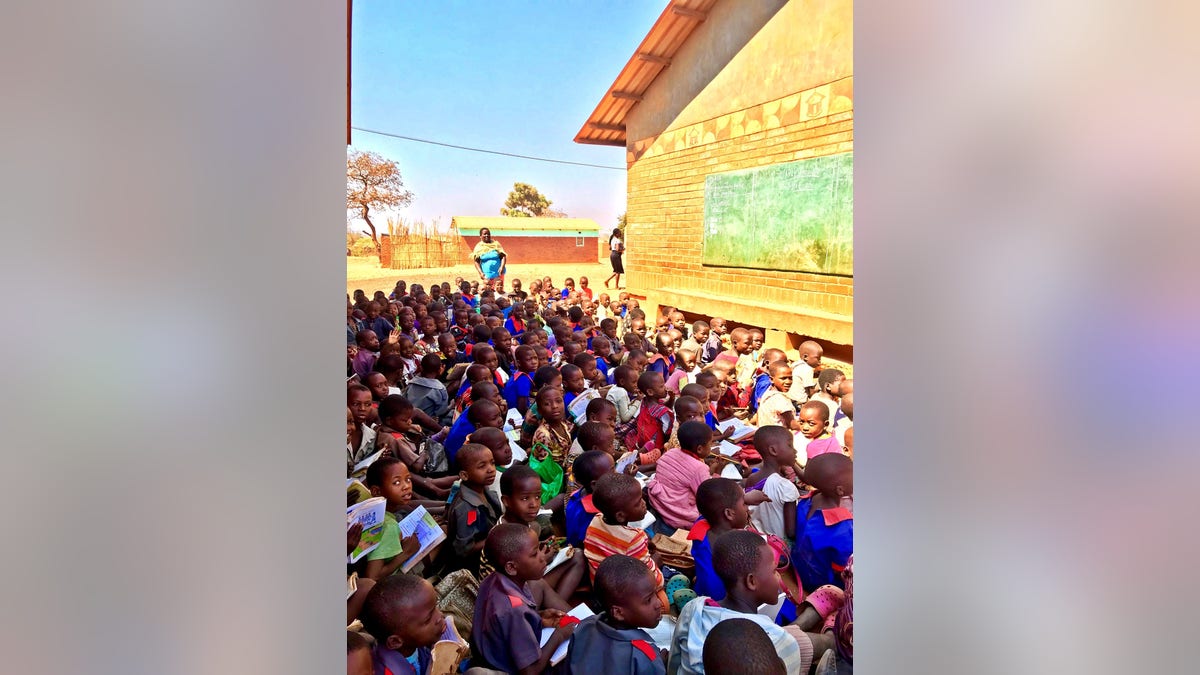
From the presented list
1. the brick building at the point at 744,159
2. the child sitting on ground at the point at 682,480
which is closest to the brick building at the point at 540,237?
the brick building at the point at 744,159

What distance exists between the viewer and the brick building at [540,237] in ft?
80.4

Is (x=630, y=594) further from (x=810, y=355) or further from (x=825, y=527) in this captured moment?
(x=810, y=355)

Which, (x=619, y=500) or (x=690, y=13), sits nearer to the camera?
(x=619, y=500)

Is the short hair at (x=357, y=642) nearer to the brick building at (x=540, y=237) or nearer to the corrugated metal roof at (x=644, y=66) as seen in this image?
the corrugated metal roof at (x=644, y=66)

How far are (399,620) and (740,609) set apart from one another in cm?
103

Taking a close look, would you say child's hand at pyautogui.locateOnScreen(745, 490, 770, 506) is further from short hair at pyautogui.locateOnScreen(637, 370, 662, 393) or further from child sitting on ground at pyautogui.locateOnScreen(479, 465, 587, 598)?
short hair at pyautogui.locateOnScreen(637, 370, 662, 393)

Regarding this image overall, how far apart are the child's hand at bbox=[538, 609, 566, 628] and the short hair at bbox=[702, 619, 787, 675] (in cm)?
99

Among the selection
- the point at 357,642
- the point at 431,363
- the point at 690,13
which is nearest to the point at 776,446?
the point at 357,642

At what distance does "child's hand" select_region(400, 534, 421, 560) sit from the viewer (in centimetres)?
262

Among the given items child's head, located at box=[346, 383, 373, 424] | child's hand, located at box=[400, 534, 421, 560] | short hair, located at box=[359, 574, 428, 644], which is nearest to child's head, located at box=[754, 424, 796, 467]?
child's hand, located at box=[400, 534, 421, 560]

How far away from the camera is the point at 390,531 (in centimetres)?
258

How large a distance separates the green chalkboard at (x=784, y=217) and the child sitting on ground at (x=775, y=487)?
3.48 metres
